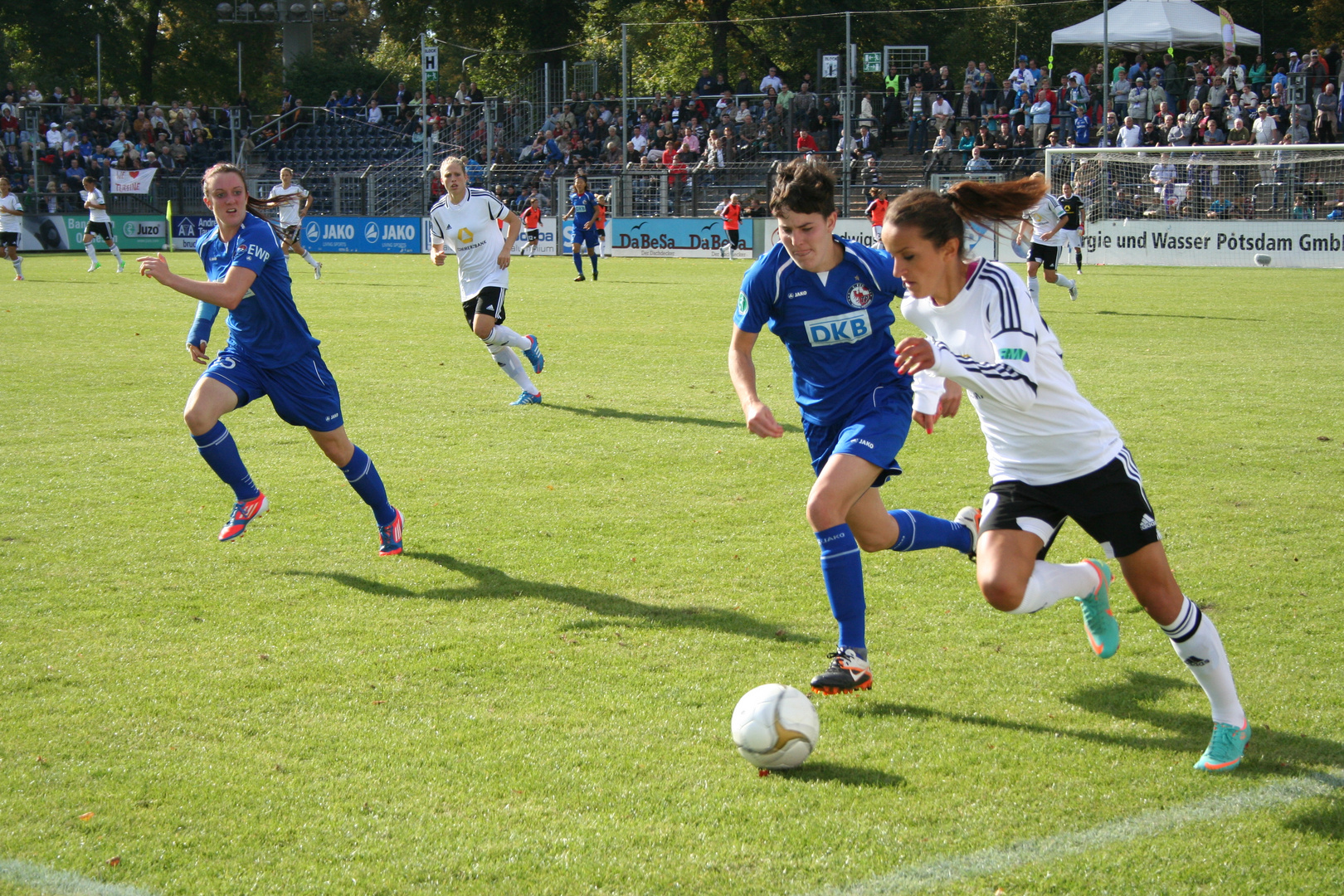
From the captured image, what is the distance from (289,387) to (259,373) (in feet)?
0.57

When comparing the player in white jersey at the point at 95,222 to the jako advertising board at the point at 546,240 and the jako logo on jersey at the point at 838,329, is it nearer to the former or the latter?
the jako advertising board at the point at 546,240

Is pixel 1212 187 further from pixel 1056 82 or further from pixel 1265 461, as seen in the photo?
pixel 1265 461

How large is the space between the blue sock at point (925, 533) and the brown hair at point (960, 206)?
5.00 feet

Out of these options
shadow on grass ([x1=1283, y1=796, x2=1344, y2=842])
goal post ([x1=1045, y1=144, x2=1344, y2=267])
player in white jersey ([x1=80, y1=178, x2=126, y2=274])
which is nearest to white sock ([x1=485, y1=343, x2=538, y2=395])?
shadow on grass ([x1=1283, y1=796, x2=1344, y2=842])

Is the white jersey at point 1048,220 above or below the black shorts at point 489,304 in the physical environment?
above

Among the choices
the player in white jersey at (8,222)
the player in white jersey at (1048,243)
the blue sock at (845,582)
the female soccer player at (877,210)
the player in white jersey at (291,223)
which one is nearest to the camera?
the blue sock at (845,582)

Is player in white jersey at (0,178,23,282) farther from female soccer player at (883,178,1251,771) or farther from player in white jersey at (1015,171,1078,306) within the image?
female soccer player at (883,178,1251,771)

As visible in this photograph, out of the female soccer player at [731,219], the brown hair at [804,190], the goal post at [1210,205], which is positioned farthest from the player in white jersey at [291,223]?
the brown hair at [804,190]

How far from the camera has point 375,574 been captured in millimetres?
6094

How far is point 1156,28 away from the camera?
3141 centimetres

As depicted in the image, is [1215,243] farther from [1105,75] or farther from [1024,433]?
[1024,433]

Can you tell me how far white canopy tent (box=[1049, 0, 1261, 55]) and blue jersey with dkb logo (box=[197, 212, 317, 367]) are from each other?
2932cm

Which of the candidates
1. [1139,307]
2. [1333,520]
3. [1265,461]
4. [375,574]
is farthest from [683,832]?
[1139,307]

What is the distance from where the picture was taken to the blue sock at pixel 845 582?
181 inches
